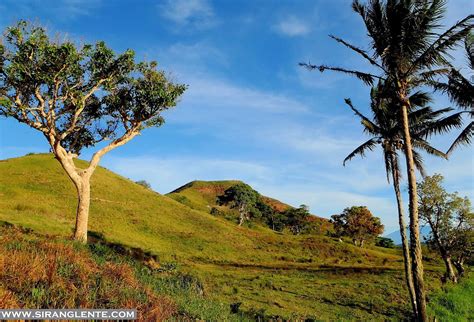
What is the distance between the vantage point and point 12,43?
22719mm

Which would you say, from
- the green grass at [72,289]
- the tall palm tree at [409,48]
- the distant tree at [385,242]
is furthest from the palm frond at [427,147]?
the distant tree at [385,242]

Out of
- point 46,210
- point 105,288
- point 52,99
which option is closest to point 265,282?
point 52,99

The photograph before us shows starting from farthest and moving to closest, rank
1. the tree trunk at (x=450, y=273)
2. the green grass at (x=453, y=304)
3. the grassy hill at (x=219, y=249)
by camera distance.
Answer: the tree trunk at (x=450, y=273) → the grassy hill at (x=219, y=249) → the green grass at (x=453, y=304)

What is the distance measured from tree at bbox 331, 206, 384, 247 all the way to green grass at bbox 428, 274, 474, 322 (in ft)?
232

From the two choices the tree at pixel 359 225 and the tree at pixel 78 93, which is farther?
the tree at pixel 359 225

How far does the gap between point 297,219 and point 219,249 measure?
80.6 m

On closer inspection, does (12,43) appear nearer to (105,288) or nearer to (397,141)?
(105,288)

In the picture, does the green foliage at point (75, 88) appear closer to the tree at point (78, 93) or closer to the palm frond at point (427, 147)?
the tree at point (78, 93)

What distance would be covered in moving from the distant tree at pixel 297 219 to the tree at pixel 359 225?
25774mm

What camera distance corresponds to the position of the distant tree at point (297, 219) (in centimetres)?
13675

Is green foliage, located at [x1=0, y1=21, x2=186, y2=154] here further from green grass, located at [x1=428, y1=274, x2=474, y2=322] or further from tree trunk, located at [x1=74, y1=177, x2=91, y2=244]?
green grass, located at [x1=428, y1=274, x2=474, y2=322]

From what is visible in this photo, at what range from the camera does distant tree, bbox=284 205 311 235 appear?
136750mm

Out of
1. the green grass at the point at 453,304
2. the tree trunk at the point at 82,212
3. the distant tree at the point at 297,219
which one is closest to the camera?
the tree trunk at the point at 82,212

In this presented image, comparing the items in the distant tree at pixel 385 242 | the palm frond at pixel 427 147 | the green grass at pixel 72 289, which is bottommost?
the distant tree at pixel 385 242
